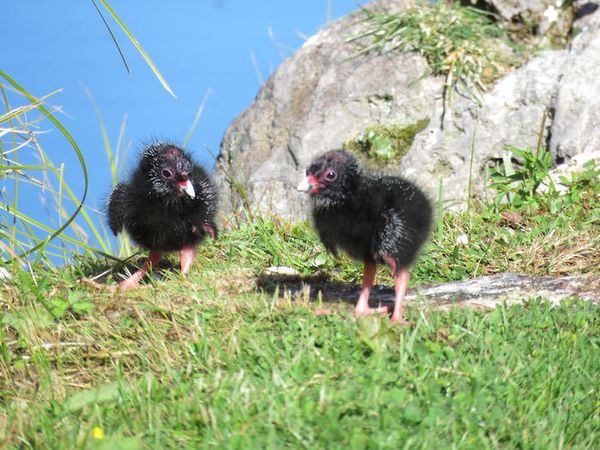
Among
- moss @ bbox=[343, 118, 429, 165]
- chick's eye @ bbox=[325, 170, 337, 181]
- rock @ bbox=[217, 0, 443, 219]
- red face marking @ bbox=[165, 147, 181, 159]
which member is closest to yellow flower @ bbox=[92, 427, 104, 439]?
chick's eye @ bbox=[325, 170, 337, 181]

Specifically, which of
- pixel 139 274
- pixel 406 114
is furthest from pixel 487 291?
pixel 406 114

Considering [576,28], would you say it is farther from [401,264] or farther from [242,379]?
[242,379]

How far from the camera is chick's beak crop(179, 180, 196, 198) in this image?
245 inches

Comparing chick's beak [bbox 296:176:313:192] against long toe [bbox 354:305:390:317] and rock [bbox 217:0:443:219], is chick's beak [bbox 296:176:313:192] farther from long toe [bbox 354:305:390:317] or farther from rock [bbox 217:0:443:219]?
rock [bbox 217:0:443:219]

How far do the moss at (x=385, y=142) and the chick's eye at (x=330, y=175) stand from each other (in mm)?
3995

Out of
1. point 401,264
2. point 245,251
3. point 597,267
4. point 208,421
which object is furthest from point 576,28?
point 208,421

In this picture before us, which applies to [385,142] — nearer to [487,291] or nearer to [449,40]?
[449,40]

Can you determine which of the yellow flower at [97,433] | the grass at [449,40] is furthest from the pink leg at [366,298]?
the grass at [449,40]

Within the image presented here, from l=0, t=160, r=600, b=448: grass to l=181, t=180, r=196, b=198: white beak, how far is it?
61 centimetres

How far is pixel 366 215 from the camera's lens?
5.21m

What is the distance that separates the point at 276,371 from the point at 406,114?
18.5 ft

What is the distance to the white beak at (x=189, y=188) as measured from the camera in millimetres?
6233

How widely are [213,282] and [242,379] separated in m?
1.90

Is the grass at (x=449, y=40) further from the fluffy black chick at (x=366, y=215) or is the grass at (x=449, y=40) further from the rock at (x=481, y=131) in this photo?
the fluffy black chick at (x=366, y=215)
